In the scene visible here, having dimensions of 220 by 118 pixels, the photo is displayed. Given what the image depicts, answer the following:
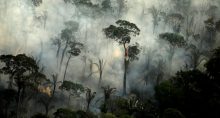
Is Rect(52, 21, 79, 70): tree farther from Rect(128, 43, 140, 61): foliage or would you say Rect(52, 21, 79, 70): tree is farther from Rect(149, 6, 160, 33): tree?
Rect(149, 6, 160, 33): tree

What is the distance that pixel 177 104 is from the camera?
54.3 metres

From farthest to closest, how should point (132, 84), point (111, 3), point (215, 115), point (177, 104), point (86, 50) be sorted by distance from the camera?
point (111, 3)
point (86, 50)
point (132, 84)
point (177, 104)
point (215, 115)

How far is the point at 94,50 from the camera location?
10562 centimetres

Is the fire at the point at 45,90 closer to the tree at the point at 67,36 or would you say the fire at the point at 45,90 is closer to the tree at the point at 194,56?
the tree at the point at 67,36

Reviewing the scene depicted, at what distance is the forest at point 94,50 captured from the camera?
80.8 metres

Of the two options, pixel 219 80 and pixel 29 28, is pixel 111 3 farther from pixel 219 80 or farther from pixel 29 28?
pixel 219 80

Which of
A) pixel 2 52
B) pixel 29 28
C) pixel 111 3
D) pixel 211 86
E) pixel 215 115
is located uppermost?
pixel 111 3

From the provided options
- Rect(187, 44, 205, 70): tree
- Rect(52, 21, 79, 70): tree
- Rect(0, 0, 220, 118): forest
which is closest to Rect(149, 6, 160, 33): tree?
Rect(0, 0, 220, 118): forest

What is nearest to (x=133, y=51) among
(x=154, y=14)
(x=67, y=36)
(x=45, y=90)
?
(x=67, y=36)

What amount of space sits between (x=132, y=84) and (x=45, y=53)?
25.5 meters

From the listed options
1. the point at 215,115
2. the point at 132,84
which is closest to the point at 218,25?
the point at 132,84

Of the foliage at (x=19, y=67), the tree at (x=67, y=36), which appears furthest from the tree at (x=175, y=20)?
the foliage at (x=19, y=67)

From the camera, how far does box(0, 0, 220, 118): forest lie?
80.8 metres

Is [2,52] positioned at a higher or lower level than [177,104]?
higher
